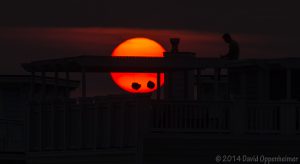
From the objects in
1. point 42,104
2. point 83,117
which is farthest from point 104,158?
point 42,104

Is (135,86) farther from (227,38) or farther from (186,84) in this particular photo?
(227,38)

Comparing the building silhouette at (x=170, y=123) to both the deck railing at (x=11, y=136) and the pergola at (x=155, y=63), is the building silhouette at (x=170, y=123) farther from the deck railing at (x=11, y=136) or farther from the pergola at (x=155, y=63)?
the deck railing at (x=11, y=136)

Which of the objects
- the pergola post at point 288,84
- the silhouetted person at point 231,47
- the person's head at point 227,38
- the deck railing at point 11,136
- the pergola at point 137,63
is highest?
the person's head at point 227,38

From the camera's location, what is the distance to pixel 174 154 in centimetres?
3700

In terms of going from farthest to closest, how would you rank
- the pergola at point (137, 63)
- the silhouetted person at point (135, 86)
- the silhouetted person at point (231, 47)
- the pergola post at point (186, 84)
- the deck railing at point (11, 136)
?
the deck railing at point (11, 136)
the pergola post at point (186, 84)
the silhouetted person at point (135, 86)
the silhouetted person at point (231, 47)
the pergola at point (137, 63)

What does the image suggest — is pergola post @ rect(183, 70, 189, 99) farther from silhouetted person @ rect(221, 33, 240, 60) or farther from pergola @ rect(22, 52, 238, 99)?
pergola @ rect(22, 52, 238, 99)

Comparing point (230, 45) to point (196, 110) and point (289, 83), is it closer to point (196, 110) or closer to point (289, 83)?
point (289, 83)

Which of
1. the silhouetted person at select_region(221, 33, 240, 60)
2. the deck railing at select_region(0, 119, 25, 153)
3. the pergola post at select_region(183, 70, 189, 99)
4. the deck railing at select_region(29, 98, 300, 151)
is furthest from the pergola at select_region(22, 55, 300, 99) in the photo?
the deck railing at select_region(0, 119, 25, 153)

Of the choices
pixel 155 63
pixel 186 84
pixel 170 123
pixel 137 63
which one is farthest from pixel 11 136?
pixel 170 123

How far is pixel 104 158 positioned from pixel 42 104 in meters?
4.43

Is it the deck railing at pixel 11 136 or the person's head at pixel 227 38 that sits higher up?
the person's head at pixel 227 38

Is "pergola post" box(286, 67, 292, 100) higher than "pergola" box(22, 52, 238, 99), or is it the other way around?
"pergola" box(22, 52, 238, 99)

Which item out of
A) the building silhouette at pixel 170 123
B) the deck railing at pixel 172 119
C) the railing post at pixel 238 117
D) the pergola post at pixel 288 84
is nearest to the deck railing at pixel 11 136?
the building silhouette at pixel 170 123

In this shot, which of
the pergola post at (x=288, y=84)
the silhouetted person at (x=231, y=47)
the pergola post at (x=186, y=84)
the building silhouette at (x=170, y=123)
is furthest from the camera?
the pergola post at (x=186, y=84)
